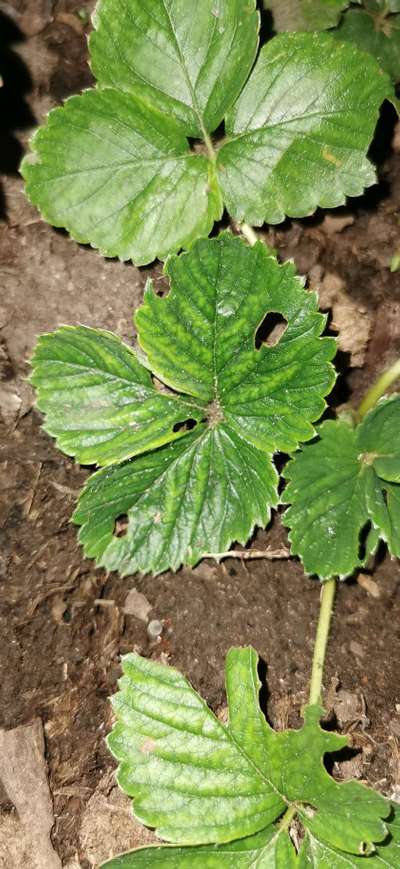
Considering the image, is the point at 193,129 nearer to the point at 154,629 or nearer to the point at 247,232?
the point at 247,232

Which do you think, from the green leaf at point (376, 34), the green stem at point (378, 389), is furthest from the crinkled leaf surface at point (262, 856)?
the green leaf at point (376, 34)

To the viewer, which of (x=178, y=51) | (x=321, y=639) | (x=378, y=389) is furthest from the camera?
(x=378, y=389)

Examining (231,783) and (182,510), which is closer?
(231,783)

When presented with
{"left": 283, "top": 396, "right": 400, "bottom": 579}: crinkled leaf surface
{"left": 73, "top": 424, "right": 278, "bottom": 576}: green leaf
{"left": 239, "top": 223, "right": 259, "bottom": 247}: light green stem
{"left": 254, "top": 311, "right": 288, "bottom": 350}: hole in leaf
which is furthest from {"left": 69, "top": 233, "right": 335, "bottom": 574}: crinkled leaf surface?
{"left": 254, "top": 311, "right": 288, "bottom": 350}: hole in leaf

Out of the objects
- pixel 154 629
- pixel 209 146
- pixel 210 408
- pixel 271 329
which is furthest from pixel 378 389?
pixel 154 629

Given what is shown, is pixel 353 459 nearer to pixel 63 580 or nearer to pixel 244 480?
pixel 244 480

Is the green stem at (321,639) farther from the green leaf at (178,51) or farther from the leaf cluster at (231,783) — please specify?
the green leaf at (178,51)

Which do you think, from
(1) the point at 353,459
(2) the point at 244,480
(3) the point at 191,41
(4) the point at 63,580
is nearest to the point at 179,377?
(2) the point at 244,480
